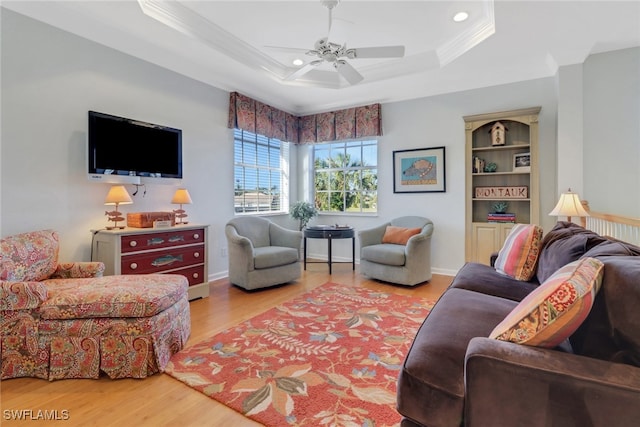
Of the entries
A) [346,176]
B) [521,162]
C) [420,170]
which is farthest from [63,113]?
[521,162]

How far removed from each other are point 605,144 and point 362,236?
286 centimetres


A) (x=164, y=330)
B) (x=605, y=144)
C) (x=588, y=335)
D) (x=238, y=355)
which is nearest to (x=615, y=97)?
(x=605, y=144)

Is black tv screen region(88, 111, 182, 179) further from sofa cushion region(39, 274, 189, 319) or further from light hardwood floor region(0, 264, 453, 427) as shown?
light hardwood floor region(0, 264, 453, 427)

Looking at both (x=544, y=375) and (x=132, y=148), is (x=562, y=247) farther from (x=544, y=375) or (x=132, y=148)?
(x=132, y=148)

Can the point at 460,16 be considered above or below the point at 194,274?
above

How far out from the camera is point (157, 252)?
9.74 ft

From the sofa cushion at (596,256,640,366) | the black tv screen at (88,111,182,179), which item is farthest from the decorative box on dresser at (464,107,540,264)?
the black tv screen at (88,111,182,179)

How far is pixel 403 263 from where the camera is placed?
12.2ft

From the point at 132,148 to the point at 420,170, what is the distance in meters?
3.67

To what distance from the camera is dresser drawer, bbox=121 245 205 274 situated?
2756 mm

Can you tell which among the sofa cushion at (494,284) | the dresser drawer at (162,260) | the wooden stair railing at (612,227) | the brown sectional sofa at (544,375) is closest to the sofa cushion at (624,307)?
the brown sectional sofa at (544,375)

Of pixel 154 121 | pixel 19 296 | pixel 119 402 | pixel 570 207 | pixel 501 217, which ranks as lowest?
pixel 119 402

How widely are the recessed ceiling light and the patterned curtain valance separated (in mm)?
1890

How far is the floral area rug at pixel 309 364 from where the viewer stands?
1593 mm
